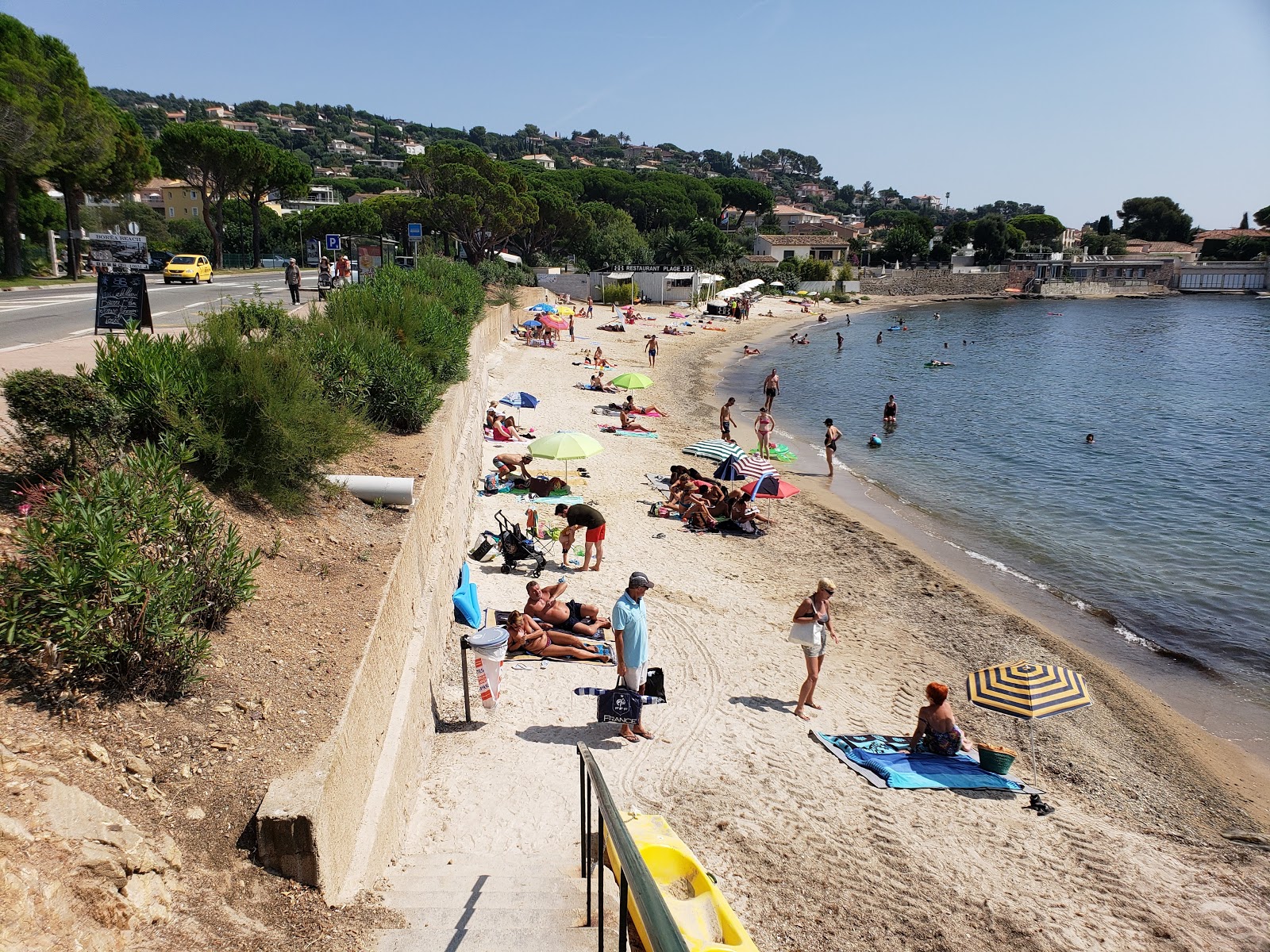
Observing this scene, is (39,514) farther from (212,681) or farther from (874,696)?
(874,696)

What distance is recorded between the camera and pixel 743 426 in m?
27.2

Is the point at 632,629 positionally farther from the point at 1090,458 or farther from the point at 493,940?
the point at 1090,458

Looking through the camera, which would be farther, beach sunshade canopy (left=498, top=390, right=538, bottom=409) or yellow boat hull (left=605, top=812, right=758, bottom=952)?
beach sunshade canopy (left=498, top=390, right=538, bottom=409)

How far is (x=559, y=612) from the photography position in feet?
33.4

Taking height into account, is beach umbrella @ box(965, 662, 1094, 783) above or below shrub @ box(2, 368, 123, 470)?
Answer: below

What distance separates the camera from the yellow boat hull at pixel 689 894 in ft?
16.4

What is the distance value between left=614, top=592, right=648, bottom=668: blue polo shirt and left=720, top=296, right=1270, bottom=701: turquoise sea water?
8.92 m

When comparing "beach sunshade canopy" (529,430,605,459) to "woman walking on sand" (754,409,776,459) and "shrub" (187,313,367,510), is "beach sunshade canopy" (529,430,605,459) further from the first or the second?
"woman walking on sand" (754,409,776,459)

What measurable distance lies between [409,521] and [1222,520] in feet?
62.5

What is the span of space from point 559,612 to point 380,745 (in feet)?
14.2

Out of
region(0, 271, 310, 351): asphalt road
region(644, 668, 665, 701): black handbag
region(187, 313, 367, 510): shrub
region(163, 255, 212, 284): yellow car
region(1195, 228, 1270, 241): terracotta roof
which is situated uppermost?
Answer: region(1195, 228, 1270, 241): terracotta roof

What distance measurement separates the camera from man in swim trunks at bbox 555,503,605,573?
12.2m

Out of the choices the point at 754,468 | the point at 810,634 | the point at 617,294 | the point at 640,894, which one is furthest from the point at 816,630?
the point at 617,294

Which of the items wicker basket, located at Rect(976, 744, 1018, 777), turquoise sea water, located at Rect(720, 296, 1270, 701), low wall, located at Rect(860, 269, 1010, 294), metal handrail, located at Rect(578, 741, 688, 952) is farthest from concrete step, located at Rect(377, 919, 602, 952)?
low wall, located at Rect(860, 269, 1010, 294)
